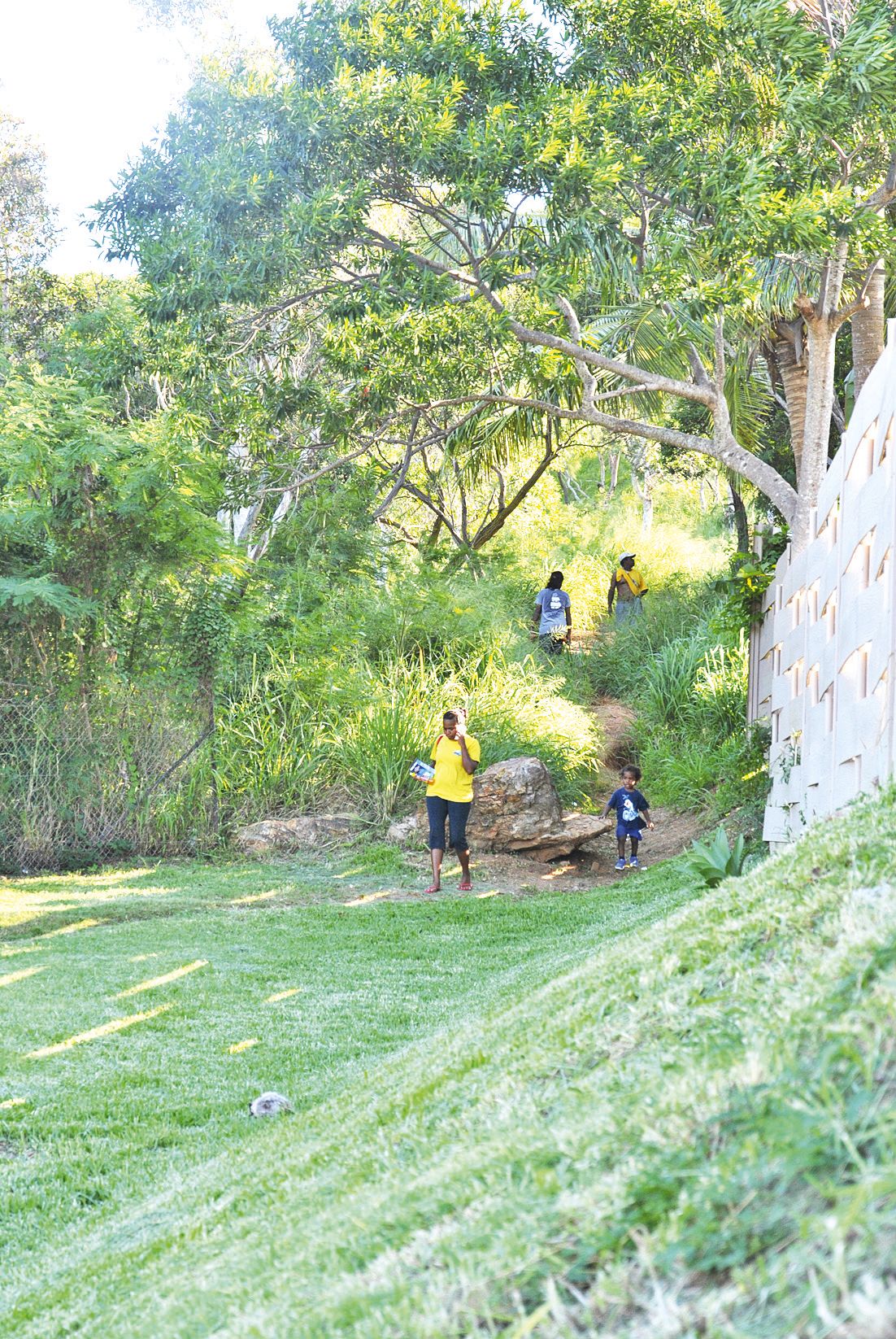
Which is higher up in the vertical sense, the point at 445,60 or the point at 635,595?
the point at 445,60

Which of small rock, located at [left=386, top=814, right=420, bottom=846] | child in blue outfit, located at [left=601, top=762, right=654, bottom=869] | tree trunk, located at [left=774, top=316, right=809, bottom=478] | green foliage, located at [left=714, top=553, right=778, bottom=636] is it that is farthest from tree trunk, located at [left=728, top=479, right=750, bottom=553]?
small rock, located at [left=386, top=814, right=420, bottom=846]

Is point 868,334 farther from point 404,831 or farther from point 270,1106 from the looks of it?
point 270,1106

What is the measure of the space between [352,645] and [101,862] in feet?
14.6

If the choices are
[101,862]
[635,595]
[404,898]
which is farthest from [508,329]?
[635,595]

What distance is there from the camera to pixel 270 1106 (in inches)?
184

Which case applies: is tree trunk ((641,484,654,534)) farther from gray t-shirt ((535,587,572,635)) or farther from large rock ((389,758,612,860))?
large rock ((389,758,612,860))

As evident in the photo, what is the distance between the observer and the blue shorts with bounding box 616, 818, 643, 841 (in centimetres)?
1182

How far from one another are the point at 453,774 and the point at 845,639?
6.35 m

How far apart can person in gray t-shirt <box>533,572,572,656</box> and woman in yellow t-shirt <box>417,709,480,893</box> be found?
7244 millimetres

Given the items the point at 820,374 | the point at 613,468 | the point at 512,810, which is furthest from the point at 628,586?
the point at 613,468

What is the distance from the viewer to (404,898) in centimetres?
1066

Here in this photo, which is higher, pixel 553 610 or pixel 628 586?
pixel 628 586

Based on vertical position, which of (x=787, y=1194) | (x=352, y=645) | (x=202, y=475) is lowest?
(x=787, y=1194)

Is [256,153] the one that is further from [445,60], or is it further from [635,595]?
[635,595]
